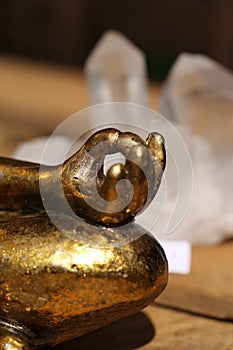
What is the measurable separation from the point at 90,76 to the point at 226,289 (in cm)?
44

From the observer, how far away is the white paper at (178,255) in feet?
2.70

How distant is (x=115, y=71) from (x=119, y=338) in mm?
486

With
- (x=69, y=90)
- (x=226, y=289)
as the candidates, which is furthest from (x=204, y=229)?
(x=69, y=90)

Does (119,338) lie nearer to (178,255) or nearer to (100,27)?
(178,255)

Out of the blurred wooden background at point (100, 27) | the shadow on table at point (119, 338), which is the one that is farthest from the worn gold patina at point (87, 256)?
the blurred wooden background at point (100, 27)

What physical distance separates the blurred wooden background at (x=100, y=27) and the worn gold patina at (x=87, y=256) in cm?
163

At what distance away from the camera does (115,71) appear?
1096mm

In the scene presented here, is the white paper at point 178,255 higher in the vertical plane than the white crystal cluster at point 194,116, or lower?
lower

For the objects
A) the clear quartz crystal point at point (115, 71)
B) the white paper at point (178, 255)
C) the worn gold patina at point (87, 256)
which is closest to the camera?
the worn gold patina at point (87, 256)

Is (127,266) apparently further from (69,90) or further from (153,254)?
(69,90)

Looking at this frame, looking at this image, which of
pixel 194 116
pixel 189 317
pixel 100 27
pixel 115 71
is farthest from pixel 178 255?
pixel 100 27

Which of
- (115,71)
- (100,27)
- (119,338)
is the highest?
(115,71)

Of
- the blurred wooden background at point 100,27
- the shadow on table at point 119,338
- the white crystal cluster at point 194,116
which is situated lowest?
the blurred wooden background at point 100,27

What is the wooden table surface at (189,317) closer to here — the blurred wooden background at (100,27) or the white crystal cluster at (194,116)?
the white crystal cluster at (194,116)
